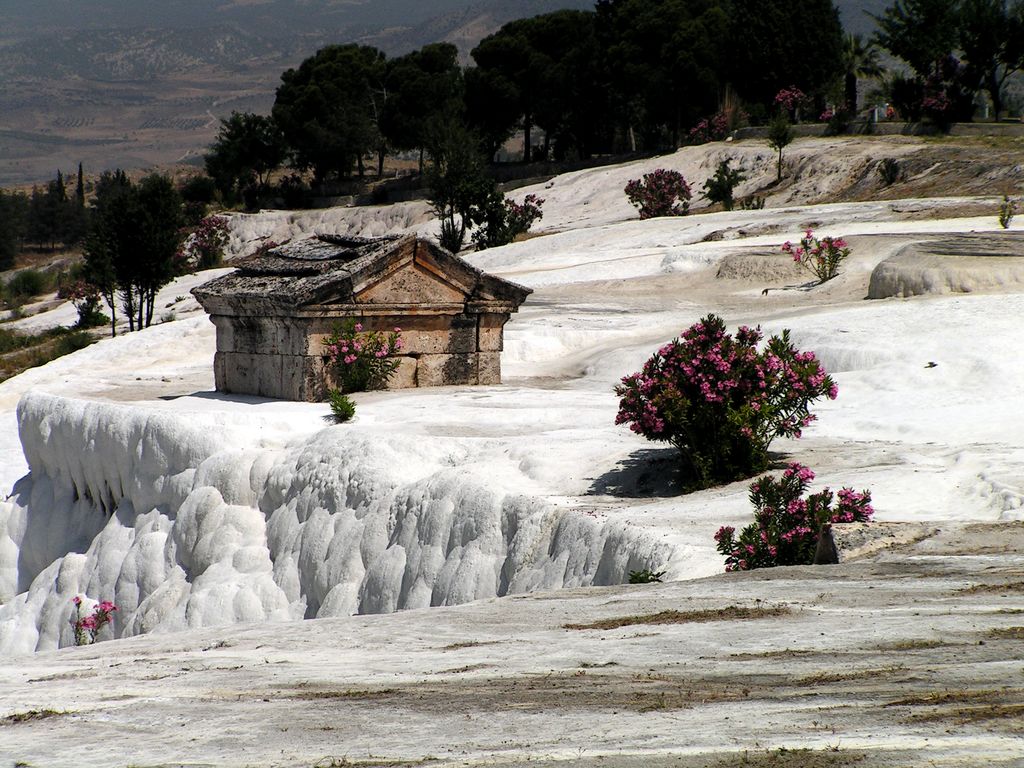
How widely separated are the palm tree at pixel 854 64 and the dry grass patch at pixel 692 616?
51.4m

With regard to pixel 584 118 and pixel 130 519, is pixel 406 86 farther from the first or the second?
pixel 130 519

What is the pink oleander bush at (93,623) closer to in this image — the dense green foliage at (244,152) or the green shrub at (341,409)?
the green shrub at (341,409)

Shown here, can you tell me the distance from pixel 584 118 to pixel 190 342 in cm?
4720

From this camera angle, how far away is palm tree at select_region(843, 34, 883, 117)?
5528cm

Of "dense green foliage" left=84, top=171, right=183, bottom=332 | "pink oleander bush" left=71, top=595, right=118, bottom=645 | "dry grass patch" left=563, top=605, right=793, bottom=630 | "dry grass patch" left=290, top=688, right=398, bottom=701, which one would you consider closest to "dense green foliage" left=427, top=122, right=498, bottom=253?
"dense green foliage" left=84, top=171, right=183, bottom=332

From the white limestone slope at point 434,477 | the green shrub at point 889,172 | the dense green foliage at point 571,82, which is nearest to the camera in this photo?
the white limestone slope at point 434,477

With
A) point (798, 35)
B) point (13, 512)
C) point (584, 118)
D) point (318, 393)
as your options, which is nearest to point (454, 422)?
point (318, 393)

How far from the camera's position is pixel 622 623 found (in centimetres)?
597

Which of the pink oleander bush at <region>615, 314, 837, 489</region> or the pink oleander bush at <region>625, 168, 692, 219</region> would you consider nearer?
the pink oleander bush at <region>615, 314, 837, 489</region>

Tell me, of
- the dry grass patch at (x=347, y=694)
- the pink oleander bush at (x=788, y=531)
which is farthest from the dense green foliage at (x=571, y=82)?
the dry grass patch at (x=347, y=694)

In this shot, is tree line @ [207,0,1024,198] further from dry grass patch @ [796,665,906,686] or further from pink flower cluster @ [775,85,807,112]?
dry grass patch @ [796,665,906,686]

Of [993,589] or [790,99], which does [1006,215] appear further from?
[790,99]

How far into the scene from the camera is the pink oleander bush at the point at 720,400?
10.5m

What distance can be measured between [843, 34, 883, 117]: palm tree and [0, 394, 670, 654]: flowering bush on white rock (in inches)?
1777
